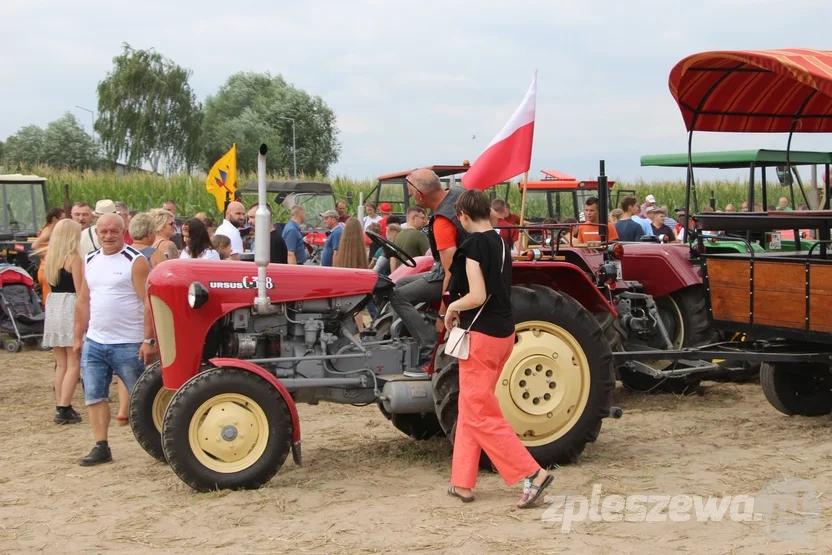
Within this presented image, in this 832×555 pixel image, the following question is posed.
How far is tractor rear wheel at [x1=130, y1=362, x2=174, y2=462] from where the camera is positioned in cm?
621

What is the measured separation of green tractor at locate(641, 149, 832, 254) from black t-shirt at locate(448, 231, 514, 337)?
13.9 ft

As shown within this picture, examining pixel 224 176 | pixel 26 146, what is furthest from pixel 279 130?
pixel 224 176

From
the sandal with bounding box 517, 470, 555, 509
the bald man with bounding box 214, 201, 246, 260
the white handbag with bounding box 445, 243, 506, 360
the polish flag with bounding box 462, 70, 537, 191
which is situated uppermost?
the polish flag with bounding box 462, 70, 537, 191

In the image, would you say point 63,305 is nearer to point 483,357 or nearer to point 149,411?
point 149,411

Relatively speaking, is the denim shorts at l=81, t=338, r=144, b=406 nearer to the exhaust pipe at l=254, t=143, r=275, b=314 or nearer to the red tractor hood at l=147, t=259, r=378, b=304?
the red tractor hood at l=147, t=259, r=378, b=304

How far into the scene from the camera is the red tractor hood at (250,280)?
5.62 metres

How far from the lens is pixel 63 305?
779 centimetres

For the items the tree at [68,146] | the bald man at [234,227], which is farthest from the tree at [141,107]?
the bald man at [234,227]

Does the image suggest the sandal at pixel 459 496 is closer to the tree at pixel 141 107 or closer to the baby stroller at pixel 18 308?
the baby stroller at pixel 18 308

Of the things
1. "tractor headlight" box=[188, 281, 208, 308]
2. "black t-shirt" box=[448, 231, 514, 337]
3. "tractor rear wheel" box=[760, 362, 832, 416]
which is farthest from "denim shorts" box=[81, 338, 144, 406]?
"tractor rear wheel" box=[760, 362, 832, 416]

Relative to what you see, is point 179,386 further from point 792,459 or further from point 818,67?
point 818,67

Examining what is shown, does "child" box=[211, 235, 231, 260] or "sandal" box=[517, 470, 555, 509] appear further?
"child" box=[211, 235, 231, 260]

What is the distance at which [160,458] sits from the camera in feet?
20.5

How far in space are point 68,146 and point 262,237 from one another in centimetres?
4992
